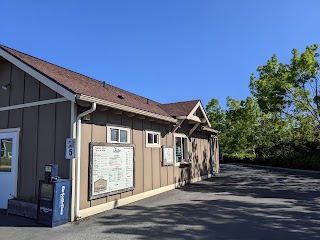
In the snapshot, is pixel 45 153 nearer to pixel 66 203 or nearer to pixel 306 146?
pixel 66 203

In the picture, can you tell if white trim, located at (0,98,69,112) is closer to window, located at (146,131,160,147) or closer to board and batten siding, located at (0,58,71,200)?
board and batten siding, located at (0,58,71,200)

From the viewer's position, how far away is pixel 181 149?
515 inches

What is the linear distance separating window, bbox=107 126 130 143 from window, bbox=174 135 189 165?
3.91 metres

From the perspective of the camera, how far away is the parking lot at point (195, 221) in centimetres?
569

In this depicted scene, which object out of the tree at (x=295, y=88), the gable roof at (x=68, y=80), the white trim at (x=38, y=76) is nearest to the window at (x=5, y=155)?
the white trim at (x=38, y=76)

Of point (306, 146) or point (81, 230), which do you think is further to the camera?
point (306, 146)

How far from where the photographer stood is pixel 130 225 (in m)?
6.39

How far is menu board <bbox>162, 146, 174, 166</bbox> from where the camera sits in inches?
434

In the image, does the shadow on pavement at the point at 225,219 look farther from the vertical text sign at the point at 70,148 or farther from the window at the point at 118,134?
the window at the point at 118,134

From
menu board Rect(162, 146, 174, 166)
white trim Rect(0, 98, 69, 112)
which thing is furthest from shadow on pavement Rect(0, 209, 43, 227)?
menu board Rect(162, 146, 174, 166)

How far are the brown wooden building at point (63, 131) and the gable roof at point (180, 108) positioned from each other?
1665mm

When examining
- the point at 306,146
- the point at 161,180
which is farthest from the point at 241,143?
the point at 161,180

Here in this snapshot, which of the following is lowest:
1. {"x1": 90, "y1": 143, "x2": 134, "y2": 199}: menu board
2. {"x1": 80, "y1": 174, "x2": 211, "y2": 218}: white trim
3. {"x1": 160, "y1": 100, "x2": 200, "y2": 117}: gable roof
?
{"x1": 80, "y1": 174, "x2": 211, "y2": 218}: white trim

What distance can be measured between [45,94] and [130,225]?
4241 mm
